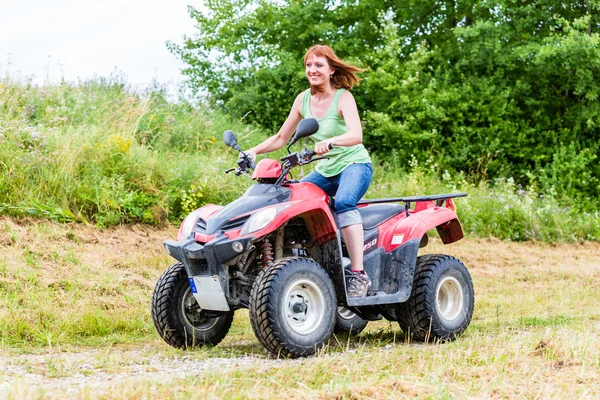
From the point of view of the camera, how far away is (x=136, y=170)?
10609 millimetres

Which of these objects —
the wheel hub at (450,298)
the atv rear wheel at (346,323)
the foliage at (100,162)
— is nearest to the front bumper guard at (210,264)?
the atv rear wheel at (346,323)

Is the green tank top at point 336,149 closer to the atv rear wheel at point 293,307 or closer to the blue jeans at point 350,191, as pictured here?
the blue jeans at point 350,191

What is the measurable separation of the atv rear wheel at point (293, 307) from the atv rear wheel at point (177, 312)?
727mm

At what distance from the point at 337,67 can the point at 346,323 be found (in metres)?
2.14

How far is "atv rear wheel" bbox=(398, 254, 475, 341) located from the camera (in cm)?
636

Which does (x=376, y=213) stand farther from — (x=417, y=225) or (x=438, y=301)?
(x=438, y=301)

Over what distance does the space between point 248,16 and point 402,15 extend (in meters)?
3.66

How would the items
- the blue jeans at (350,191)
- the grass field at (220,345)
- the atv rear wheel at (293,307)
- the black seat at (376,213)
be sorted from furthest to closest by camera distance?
the black seat at (376,213), the blue jeans at (350,191), the atv rear wheel at (293,307), the grass field at (220,345)

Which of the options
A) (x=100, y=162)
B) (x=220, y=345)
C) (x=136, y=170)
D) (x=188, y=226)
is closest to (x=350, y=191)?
(x=188, y=226)

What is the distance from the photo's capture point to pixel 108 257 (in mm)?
8953

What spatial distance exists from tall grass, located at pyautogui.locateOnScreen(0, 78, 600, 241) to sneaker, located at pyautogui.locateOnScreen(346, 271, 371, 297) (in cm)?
467

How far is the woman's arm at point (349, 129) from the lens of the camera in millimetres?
5605

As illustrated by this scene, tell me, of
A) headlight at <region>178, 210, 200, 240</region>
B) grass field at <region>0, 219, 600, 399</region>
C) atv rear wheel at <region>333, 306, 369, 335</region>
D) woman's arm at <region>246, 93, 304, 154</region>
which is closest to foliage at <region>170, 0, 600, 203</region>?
grass field at <region>0, 219, 600, 399</region>

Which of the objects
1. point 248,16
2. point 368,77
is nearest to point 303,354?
point 368,77
